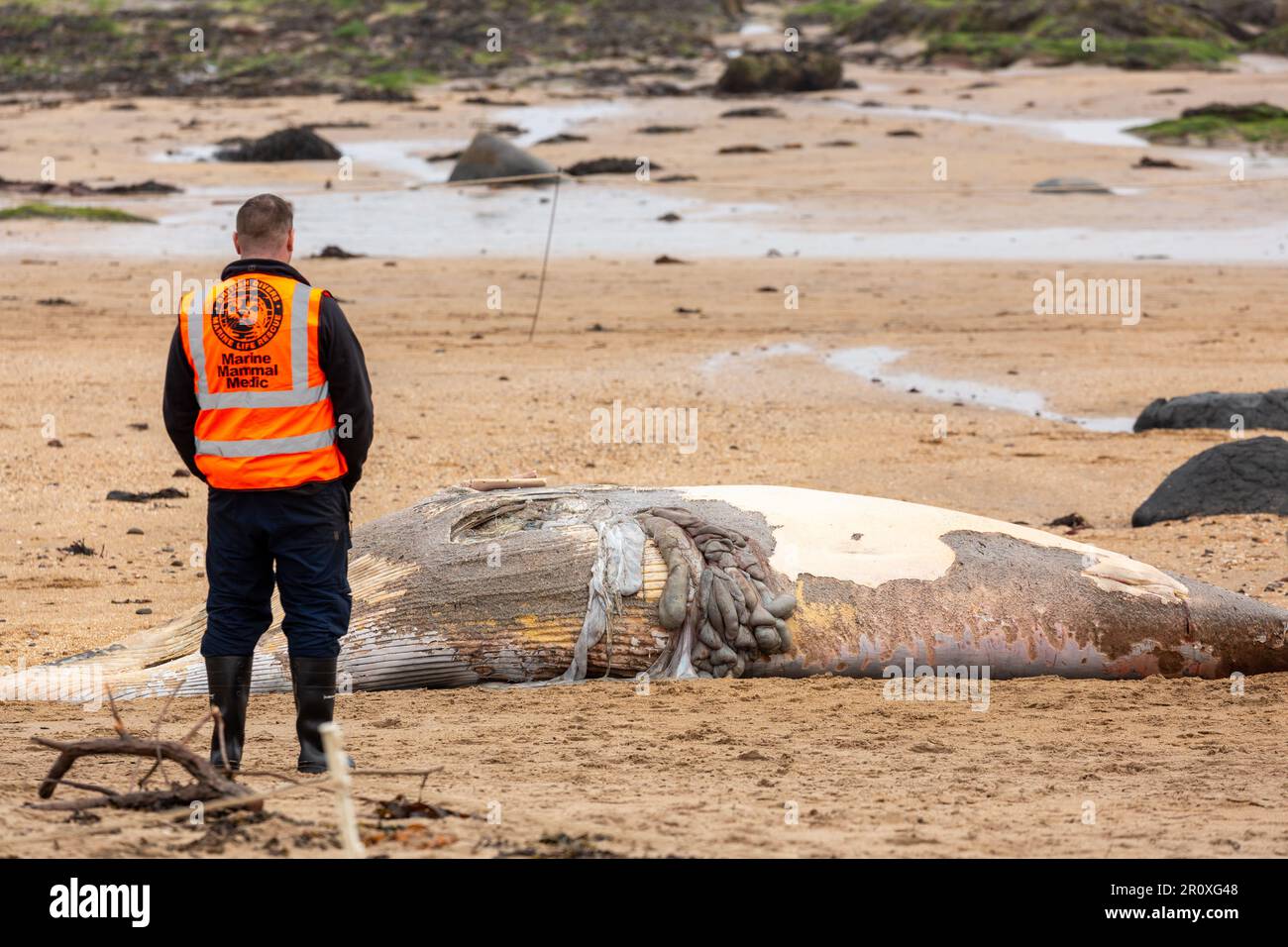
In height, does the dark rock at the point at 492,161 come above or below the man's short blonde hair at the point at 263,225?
below

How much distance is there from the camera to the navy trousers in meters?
4.72

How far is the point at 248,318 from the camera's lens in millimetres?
4629

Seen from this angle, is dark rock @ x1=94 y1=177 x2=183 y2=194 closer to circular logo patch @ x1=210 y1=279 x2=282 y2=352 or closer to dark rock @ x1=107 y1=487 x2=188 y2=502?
dark rock @ x1=107 y1=487 x2=188 y2=502

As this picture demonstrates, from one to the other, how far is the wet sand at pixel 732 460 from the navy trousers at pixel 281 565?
0.41m

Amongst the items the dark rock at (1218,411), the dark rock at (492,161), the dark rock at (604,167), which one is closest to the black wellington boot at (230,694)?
the dark rock at (1218,411)

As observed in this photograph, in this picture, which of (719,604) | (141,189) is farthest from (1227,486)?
(141,189)

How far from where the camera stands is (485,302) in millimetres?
17031

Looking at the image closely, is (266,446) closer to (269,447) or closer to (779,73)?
(269,447)

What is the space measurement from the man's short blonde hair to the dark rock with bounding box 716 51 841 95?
33347 mm

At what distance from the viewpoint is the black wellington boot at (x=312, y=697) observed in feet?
15.8

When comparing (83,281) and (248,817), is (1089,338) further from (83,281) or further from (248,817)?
(248,817)

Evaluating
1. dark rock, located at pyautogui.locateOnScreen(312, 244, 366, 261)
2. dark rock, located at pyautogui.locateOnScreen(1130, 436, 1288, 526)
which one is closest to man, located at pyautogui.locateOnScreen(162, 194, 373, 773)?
dark rock, located at pyautogui.locateOnScreen(1130, 436, 1288, 526)

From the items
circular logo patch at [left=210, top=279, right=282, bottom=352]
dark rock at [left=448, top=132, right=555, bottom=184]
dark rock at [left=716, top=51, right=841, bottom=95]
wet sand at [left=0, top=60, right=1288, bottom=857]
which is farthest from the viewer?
dark rock at [left=716, top=51, right=841, bottom=95]

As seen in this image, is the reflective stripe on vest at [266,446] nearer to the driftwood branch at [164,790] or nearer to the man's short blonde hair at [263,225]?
the man's short blonde hair at [263,225]
